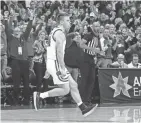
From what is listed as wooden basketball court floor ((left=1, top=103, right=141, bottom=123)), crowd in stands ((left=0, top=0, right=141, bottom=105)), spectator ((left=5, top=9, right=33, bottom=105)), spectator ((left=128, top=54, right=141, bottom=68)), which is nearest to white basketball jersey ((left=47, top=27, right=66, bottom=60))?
wooden basketball court floor ((left=1, top=103, right=141, bottom=123))

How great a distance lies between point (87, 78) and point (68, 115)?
2548 millimetres

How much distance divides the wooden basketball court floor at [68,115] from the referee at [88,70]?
0.46 metres

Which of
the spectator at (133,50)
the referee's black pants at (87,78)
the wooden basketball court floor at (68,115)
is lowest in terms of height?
the wooden basketball court floor at (68,115)

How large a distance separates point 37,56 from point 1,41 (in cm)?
112

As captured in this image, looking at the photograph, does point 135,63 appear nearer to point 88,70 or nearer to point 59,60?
point 88,70

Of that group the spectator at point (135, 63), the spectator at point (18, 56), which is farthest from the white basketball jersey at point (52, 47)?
the spectator at point (135, 63)

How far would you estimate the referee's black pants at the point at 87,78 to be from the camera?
1280cm

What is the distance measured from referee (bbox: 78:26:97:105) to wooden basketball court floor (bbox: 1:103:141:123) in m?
0.46

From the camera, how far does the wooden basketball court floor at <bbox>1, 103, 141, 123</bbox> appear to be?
9377 millimetres

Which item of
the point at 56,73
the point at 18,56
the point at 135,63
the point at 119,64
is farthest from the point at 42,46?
the point at 56,73

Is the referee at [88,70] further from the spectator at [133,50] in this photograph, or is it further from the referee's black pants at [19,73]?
the spectator at [133,50]

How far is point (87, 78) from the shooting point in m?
12.9

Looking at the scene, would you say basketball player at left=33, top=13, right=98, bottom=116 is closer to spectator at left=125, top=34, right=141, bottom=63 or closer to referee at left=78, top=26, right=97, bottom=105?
referee at left=78, top=26, right=97, bottom=105

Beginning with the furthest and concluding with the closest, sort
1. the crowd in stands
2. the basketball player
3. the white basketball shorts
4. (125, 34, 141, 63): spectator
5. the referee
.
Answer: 1. (125, 34, 141, 63): spectator
2. the crowd in stands
3. the referee
4. the white basketball shorts
5. the basketball player
